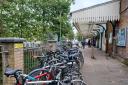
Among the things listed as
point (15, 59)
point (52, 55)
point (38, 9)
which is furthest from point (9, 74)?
point (38, 9)

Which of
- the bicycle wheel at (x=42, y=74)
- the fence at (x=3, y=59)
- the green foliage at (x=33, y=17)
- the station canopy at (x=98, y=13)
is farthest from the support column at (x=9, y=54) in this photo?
the station canopy at (x=98, y=13)

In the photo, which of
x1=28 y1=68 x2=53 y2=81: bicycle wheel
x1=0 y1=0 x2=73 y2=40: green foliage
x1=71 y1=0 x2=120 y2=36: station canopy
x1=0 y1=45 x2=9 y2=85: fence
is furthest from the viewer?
x1=0 y1=0 x2=73 y2=40: green foliage

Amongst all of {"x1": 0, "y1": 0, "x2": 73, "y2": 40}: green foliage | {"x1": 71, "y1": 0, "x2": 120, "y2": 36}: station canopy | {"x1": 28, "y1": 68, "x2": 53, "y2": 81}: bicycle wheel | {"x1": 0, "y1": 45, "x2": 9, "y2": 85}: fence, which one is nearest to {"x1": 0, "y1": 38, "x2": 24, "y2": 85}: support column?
{"x1": 0, "y1": 45, "x2": 9, "y2": 85}: fence

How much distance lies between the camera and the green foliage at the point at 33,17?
21228mm

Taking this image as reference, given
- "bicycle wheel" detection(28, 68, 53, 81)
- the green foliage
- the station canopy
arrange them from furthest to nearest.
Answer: the green foliage, the station canopy, "bicycle wheel" detection(28, 68, 53, 81)

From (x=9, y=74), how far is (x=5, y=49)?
1.66 metres

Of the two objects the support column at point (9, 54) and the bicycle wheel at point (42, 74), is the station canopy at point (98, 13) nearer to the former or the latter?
the bicycle wheel at point (42, 74)

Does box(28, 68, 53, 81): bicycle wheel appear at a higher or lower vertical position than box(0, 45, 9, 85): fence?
lower

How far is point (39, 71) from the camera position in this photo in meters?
6.68

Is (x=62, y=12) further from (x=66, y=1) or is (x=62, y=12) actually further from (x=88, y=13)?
(x=88, y=13)

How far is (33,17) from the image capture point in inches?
1089

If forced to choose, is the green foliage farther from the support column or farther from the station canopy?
the support column

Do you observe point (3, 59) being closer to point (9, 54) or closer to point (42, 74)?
point (9, 54)

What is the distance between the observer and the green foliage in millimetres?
21228
